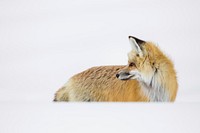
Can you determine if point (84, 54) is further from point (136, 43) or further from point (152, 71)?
point (152, 71)

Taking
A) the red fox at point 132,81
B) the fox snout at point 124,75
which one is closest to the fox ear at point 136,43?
the red fox at point 132,81

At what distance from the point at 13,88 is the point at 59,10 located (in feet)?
2.12

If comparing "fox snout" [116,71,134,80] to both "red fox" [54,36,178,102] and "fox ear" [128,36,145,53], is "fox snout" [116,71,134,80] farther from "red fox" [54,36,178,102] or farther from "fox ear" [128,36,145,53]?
"fox ear" [128,36,145,53]

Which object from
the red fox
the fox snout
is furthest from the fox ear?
the fox snout

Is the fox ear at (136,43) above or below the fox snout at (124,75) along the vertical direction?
above

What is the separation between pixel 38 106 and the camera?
7.67 ft

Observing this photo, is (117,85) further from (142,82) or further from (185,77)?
(185,77)

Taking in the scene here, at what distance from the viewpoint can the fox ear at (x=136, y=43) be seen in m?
2.26

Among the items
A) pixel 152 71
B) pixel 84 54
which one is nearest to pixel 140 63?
pixel 152 71

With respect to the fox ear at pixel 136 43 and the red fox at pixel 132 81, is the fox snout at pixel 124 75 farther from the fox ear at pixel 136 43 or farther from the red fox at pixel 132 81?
the fox ear at pixel 136 43

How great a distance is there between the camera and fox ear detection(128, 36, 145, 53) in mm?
2258

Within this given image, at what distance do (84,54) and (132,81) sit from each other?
39cm

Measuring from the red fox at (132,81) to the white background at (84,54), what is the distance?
0.14 feet

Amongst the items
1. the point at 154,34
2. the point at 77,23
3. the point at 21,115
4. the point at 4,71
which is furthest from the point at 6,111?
the point at 154,34
